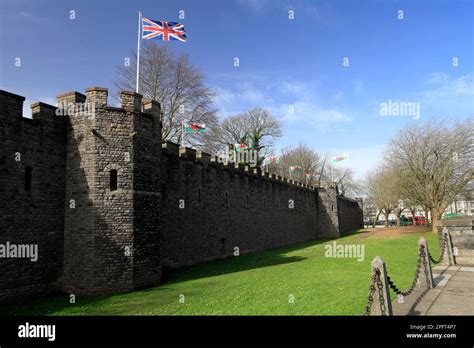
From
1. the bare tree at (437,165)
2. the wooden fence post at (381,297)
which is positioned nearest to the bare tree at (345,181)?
the bare tree at (437,165)

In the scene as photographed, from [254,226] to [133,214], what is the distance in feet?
45.2

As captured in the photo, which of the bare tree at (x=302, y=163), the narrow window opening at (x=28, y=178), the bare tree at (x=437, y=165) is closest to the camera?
the narrow window opening at (x=28, y=178)

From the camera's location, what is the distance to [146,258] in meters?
12.4

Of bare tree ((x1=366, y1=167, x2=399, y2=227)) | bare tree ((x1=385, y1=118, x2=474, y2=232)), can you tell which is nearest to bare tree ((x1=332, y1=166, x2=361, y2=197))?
bare tree ((x1=366, y1=167, x2=399, y2=227))

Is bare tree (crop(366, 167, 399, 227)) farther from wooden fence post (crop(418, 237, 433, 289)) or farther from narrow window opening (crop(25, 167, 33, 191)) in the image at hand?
narrow window opening (crop(25, 167, 33, 191))

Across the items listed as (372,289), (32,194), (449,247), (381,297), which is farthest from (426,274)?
(32,194)

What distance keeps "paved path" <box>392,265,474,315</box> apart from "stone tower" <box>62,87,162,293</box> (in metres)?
8.47

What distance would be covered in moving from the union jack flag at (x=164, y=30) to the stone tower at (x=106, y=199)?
392cm

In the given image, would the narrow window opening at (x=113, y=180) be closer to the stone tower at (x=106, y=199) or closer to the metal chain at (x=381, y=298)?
the stone tower at (x=106, y=199)

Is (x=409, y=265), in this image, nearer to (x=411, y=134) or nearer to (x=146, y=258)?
(x=146, y=258)

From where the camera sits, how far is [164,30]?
15219mm

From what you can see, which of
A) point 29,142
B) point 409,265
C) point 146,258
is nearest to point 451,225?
point 409,265

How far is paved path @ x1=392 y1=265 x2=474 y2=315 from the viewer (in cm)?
763

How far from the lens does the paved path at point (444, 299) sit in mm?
7629
